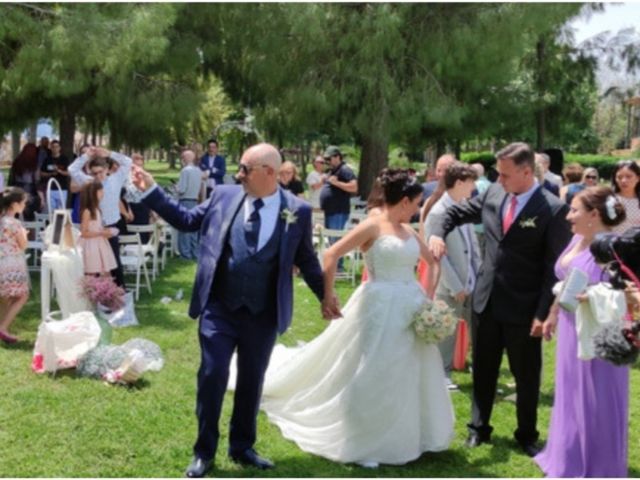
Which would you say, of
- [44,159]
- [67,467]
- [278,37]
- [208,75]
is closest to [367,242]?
[67,467]

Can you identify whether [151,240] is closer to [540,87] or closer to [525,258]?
[525,258]

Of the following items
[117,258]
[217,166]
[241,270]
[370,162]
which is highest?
[370,162]

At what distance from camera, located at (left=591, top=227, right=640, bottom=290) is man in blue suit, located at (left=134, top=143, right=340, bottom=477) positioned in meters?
1.88

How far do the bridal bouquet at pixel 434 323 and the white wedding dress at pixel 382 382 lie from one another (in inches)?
3.4

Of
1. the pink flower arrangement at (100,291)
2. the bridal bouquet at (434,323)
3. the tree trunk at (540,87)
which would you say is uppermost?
the tree trunk at (540,87)

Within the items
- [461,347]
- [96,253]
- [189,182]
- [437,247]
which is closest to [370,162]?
[189,182]

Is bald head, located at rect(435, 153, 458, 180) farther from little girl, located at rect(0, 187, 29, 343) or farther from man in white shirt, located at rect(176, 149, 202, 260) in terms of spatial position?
man in white shirt, located at rect(176, 149, 202, 260)

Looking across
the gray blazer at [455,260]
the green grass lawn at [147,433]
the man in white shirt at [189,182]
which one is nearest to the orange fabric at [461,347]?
the green grass lawn at [147,433]

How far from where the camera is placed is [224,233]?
445cm

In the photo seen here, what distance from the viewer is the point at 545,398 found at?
645cm

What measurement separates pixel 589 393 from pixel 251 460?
1.96 meters

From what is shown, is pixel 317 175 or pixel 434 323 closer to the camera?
pixel 434 323

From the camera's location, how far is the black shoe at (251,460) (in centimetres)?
472

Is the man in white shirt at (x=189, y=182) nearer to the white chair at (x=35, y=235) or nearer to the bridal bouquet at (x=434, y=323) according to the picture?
the white chair at (x=35, y=235)
